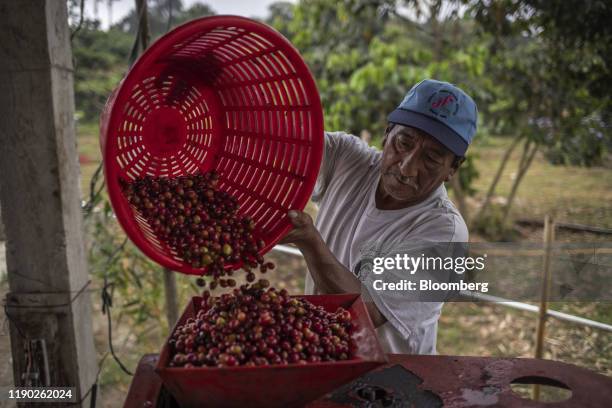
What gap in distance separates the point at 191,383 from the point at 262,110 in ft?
3.78

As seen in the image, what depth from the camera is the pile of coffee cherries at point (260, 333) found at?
1306 millimetres

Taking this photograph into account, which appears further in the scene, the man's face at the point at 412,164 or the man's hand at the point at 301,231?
the man's face at the point at 412,164

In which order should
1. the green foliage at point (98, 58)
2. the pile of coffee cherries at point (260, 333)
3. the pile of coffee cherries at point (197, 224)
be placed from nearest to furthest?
the pile of coffee cherries at point (260, 333) < the pile of coffee cherries at point (197, 224) < the green foliage at point (98, 58)

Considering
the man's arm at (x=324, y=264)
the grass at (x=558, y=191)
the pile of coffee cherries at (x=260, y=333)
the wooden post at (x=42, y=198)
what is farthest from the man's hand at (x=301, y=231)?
the grass at (x=558, y=191)

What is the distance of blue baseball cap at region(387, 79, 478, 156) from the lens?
1916 millimetres

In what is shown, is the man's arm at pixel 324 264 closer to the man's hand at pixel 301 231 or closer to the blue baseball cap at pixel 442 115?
the man's hand at pixel 301 231

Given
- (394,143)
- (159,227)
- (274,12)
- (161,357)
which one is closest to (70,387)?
(159,227)

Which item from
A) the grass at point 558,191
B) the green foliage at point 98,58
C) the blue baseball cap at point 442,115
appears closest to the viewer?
the blue baseball cap at point 442,115

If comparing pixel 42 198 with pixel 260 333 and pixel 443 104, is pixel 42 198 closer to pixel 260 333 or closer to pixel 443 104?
pixel 260 333

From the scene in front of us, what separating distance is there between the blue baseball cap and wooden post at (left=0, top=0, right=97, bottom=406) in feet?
4.17

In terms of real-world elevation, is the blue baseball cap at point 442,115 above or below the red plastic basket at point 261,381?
above

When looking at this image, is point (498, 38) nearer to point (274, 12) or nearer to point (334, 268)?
point (334, 268)

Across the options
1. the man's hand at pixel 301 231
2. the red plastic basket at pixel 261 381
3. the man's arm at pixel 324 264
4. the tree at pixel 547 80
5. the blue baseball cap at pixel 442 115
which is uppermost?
the tree at pixel 547 80

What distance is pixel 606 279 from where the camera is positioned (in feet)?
9.02
